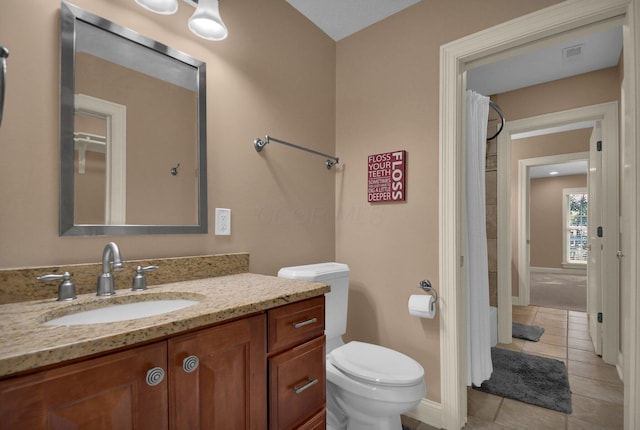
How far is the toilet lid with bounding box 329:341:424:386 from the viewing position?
4.61 ft

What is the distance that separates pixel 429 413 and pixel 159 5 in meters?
2.49

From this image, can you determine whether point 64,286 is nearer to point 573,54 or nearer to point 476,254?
point 476,254

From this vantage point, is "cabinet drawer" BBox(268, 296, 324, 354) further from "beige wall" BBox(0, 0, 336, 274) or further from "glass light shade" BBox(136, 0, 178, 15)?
"glass light shade" BBox(136, 0, 178, 15)

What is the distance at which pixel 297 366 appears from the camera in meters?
1.12

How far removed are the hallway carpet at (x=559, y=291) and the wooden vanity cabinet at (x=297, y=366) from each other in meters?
4.84

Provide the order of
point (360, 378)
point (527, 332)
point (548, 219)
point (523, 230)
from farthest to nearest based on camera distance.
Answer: point (548, 219) → point (523, 230) → point (527, 332) → point (360, 378)

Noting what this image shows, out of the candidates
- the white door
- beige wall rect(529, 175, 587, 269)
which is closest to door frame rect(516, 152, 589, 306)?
the white door

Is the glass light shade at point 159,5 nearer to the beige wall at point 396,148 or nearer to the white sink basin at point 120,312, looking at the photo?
the white sink basin at point 120,312

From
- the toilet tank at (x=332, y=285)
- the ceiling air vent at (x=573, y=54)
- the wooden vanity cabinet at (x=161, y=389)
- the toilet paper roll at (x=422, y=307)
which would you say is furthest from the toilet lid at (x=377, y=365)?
the ceiling air vent at (x=573, y=54)

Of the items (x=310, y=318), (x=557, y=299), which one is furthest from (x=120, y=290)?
(x=557, y=299)

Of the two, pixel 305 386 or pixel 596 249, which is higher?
pixel 596 249

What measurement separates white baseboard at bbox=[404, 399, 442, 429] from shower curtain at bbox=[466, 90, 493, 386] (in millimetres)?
363

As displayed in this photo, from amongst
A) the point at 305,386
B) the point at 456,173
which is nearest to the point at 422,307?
the point at 456,173

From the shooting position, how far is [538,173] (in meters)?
7.79
